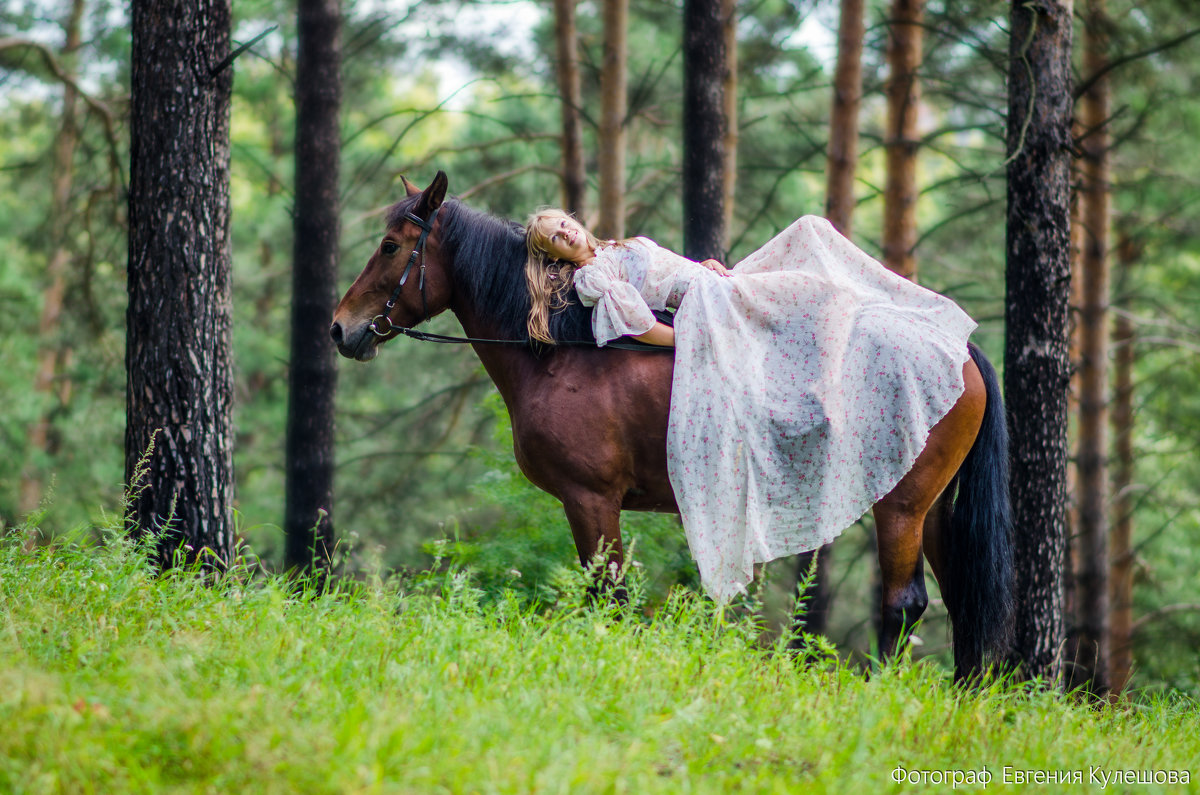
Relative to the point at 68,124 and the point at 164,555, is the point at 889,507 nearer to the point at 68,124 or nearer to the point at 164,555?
the point at 164,555

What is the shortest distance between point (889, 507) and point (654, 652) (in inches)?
64.1

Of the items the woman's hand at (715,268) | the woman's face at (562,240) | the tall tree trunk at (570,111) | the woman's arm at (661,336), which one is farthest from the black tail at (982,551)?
the tall tree trunk at (570,111)

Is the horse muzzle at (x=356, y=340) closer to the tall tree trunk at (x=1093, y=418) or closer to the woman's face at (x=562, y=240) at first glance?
the woman's face at (x=562, y=240)

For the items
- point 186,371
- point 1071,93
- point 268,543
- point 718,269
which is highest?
point 1071,93

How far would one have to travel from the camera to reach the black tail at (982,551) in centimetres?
470

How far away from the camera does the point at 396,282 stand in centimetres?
502

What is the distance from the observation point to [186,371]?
16.3ft

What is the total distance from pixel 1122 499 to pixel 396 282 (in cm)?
1183

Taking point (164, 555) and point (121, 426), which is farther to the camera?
point (121, 426)

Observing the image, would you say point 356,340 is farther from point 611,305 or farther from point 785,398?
point 785,398

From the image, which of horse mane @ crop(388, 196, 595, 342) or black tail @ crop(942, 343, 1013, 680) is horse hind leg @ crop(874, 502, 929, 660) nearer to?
black tail @ crop(942, 343, 1013, 680)

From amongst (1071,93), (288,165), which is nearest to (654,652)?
(1071,93)

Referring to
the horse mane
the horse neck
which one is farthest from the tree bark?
the horse neck

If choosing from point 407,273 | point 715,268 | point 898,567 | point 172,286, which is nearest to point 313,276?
point 172,286
